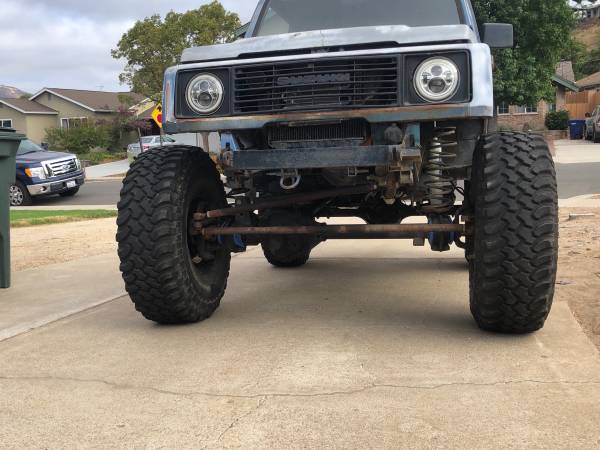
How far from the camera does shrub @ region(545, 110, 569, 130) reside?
4234cm

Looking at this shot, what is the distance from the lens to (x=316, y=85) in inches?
168

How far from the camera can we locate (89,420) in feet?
10.2

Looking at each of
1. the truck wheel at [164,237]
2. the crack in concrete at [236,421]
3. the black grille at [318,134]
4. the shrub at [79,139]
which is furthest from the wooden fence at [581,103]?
the crack in concrete at [236,421]

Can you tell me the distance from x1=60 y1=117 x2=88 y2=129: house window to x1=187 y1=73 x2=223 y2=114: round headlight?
45.8 meters

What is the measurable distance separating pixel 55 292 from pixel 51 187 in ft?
41.1

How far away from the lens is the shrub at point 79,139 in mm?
45750

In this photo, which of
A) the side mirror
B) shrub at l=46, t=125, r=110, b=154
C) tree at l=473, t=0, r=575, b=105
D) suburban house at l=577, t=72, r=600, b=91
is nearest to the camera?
the side mirror

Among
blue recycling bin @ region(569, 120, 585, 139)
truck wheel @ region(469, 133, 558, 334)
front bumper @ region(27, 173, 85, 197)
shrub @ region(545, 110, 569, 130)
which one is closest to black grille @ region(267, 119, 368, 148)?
truck wheel @ region(469, 133, 558, 334)

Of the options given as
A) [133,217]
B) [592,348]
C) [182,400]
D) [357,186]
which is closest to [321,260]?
[357,186]

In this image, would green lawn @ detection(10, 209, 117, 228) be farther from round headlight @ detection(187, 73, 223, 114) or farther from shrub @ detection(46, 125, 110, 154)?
shrub @ detection(46, 125, 110, 154)

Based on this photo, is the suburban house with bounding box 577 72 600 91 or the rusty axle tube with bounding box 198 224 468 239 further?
the suburban house with bounding box 577 72 600 91

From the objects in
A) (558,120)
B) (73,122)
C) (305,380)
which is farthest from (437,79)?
(73,122)

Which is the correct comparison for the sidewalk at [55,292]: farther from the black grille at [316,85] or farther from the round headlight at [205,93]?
the black grille at [316,85]

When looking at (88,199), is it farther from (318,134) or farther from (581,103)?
(581,103)
